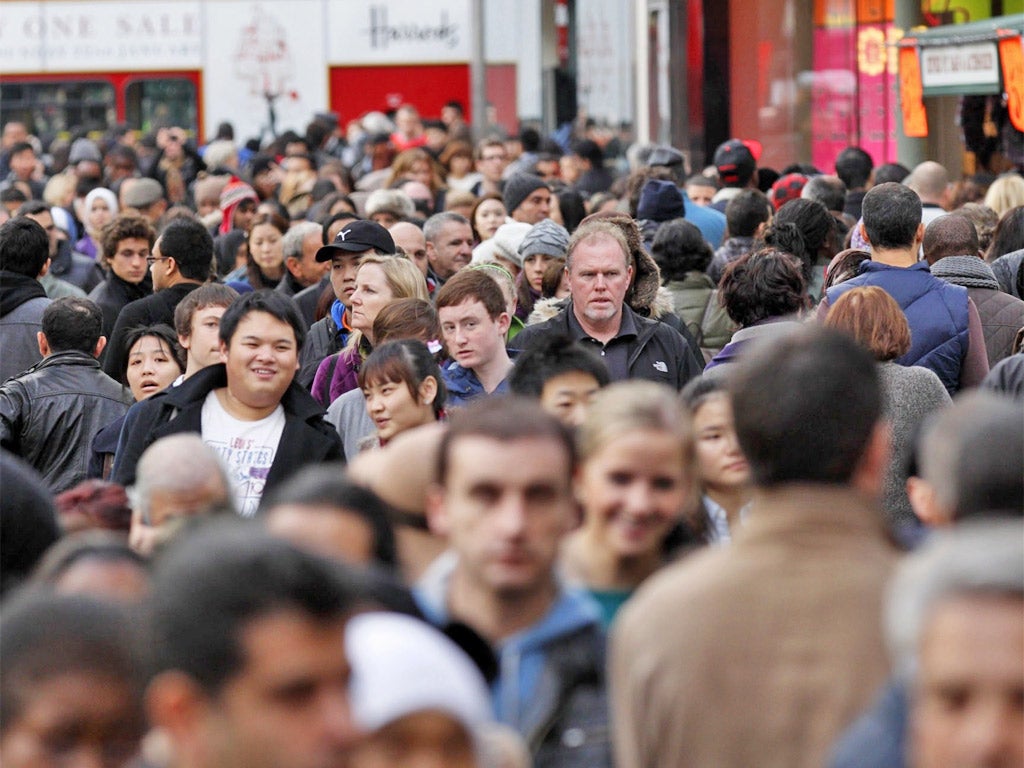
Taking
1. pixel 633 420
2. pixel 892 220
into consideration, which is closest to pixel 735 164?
pixel 892 220

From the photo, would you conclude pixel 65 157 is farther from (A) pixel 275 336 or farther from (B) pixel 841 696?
(B) pixel 841 696

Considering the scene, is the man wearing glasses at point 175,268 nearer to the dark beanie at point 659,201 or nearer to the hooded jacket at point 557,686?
the dark beanie at point 659,201

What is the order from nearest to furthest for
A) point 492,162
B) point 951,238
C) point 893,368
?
point 893,368 < point 951,238 < point 492,162

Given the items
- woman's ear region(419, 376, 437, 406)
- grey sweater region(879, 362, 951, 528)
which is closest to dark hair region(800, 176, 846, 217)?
grey sweater region(879, 362, 951, 528)

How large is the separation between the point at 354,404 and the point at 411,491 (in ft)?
9.66

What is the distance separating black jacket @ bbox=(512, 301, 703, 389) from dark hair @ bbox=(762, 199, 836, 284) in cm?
156

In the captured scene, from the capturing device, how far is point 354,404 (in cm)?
720

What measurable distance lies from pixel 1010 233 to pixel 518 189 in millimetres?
3538

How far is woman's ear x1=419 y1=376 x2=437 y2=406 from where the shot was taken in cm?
650

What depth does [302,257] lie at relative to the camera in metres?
10.8

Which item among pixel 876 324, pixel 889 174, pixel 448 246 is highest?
pixel 889 174

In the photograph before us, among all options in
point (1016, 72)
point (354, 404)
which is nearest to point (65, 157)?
point (1016, 72)

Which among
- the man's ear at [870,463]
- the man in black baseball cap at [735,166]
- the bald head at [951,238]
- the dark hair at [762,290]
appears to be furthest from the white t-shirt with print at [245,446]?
the man in black baseball cap at [735,166]

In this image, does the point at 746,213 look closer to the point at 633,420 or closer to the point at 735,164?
the point at 735,164
